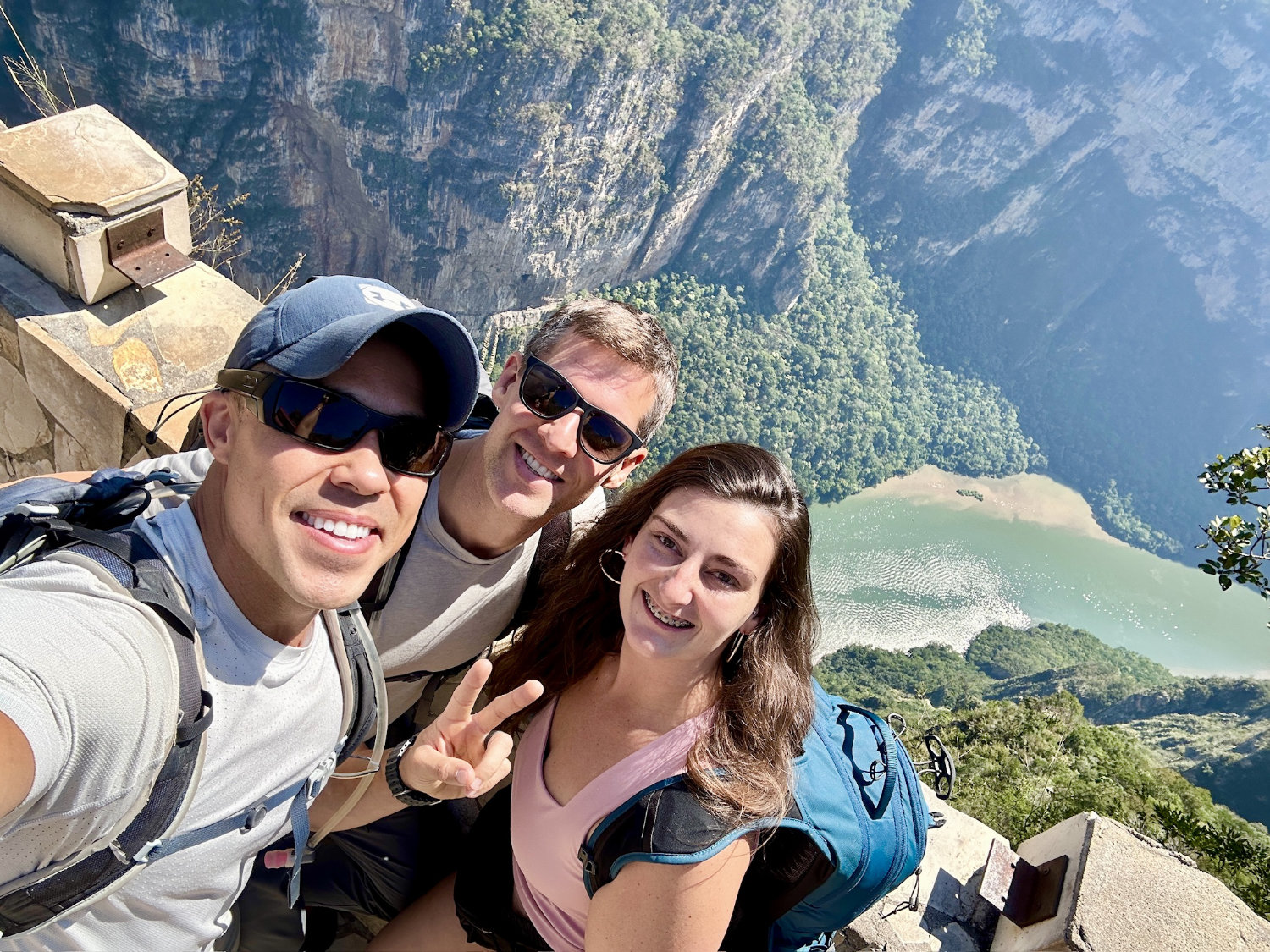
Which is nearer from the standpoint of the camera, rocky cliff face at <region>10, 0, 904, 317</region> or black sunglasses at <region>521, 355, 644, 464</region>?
black sunglasses at <region>521, 355, 644, 464</region>

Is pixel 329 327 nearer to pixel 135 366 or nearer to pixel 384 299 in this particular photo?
pixel 384 299

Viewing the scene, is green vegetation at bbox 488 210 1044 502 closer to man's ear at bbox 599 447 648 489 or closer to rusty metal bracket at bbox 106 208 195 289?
rusty metal bracket at bbox 106 208 195 289

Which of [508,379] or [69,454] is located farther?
[69,454]

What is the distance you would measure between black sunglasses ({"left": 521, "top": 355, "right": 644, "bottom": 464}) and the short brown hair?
9cm

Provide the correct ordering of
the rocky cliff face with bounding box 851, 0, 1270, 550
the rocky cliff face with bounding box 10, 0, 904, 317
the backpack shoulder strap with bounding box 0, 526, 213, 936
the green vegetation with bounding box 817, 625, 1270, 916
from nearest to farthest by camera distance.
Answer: the backpack shoulder strap with bounding box 0, 526, 213, 936, the green vegetation with bounding box 817, 625, 1270, 916, the rocky cliff face with bounding box 10, 0, 904, 317, the rocky cliff face with bounding box 851, 0, 1270, 550

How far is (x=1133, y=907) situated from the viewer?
2338mm

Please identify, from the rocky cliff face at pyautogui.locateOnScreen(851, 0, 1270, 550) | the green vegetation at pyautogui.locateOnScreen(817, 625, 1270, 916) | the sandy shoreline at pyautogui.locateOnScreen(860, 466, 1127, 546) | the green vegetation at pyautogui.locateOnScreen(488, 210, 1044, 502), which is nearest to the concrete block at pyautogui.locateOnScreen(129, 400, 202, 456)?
the green vegetation at pyautogui.locateOnScreen(817, 625, 1270, 916)

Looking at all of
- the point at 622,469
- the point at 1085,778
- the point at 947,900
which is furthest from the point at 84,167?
the point at 1085,778

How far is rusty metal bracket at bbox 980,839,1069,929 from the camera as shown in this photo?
250 centimetres

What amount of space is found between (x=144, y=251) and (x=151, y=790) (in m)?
1.76

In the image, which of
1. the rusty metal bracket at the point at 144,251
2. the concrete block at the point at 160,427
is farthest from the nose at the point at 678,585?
the rusty metal bracket at the point at 144,251

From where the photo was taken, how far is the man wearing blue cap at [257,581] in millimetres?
Result: 822

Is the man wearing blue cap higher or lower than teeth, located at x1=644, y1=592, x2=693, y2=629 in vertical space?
higher

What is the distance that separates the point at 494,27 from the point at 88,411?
36.0 m
